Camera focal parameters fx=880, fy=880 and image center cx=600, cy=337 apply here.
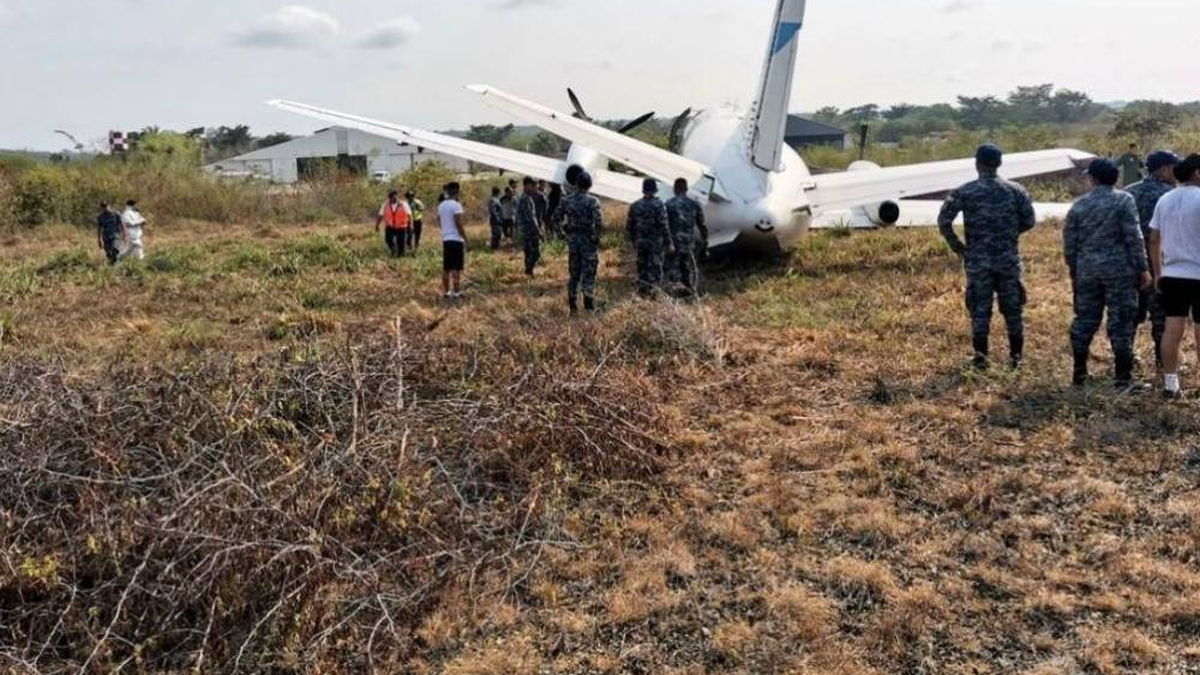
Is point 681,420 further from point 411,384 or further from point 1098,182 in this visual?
point 1098,182

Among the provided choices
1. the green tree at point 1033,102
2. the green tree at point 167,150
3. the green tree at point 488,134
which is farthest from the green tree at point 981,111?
the green tree at point 167,150

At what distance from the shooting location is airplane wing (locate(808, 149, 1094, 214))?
41.4 ft

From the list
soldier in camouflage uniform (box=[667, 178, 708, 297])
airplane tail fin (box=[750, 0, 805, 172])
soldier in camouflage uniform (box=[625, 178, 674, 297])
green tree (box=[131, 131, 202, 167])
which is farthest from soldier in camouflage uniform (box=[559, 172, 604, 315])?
green tree (box=[131, 131, 202, 167])

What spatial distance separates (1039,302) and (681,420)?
5388 millimetres

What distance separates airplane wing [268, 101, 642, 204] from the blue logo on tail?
300cm

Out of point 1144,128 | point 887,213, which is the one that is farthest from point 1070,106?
point 887,213

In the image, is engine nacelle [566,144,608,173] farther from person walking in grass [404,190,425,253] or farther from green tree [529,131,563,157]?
green tree [529,131,563,157]

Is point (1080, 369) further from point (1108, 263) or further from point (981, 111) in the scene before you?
point (981, 111)

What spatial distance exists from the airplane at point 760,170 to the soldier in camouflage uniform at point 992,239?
477cm

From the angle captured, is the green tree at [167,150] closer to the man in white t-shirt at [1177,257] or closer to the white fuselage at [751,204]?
the white fuselage at [751,204]

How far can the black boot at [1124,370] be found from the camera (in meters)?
6.29

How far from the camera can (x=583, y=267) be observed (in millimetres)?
9867

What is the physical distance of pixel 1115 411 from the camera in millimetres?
5902

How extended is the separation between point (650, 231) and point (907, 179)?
505 cm
